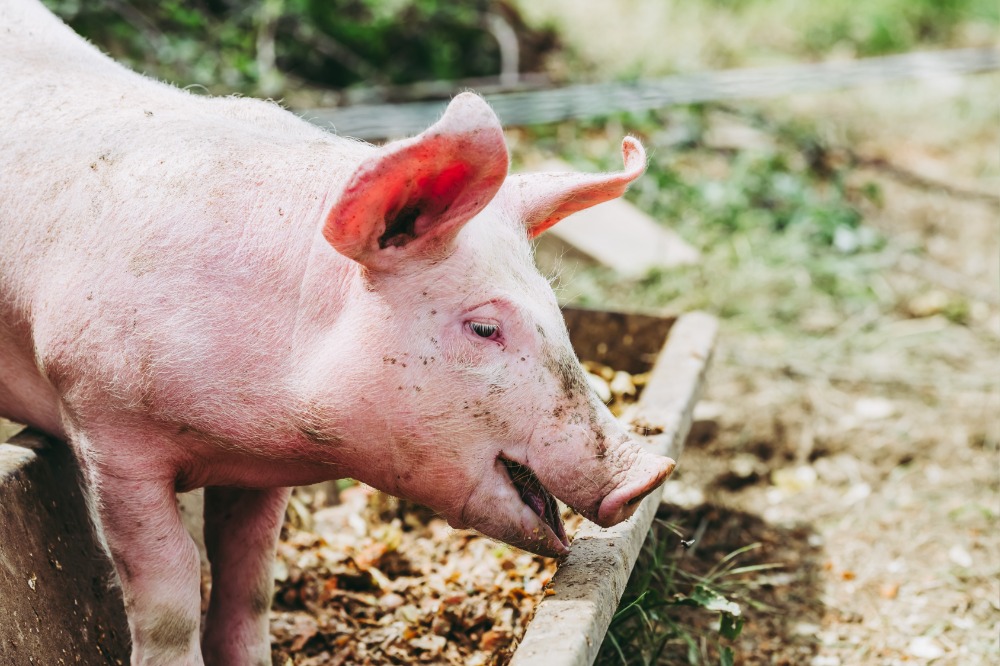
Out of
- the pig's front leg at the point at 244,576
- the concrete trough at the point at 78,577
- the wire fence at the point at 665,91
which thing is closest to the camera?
the concrete trough at the point at 78,577

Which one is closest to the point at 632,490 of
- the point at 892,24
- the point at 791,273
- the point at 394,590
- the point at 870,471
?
the point at 394,590

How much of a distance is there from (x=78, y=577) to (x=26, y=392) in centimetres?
52

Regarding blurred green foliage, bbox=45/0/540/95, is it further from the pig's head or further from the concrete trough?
the pig's head

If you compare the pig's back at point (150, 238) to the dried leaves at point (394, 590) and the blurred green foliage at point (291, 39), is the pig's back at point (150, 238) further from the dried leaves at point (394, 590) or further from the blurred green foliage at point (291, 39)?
the blurred green foliage at point (291, 39)

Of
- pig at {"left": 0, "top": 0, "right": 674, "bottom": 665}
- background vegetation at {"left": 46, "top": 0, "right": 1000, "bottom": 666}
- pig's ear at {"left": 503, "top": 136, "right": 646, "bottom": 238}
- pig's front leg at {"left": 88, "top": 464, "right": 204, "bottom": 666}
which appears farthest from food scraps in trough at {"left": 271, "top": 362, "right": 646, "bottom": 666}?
pig's ear at {"left": 503, "top": 136, "right": 646, "bottom": 238}

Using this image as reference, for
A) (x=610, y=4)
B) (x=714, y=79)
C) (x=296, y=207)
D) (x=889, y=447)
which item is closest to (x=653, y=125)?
(x=714, y=79)

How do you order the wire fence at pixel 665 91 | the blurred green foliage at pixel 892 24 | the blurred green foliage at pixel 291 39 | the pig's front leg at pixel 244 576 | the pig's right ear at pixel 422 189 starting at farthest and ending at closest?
1. the blurred green foliage at pixel 892 24
2. the wire fence at pixel 665 91
3. the blurred green foliage at pixel 291 39
4. the pig's front leg at pixel 244 576
5. the pig's right ear at pixel 422 189

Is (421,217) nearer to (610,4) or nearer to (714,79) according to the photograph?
(714,79)

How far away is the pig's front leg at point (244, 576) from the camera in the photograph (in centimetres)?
314

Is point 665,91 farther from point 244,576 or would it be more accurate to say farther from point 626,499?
point 626,499

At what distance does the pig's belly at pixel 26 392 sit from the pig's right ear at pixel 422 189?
99 cm

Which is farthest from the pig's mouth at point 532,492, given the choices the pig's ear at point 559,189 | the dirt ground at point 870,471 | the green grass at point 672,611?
the dirt ground at point 870,471

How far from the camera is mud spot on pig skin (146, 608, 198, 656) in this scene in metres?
2.71

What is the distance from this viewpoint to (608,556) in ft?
9.24
